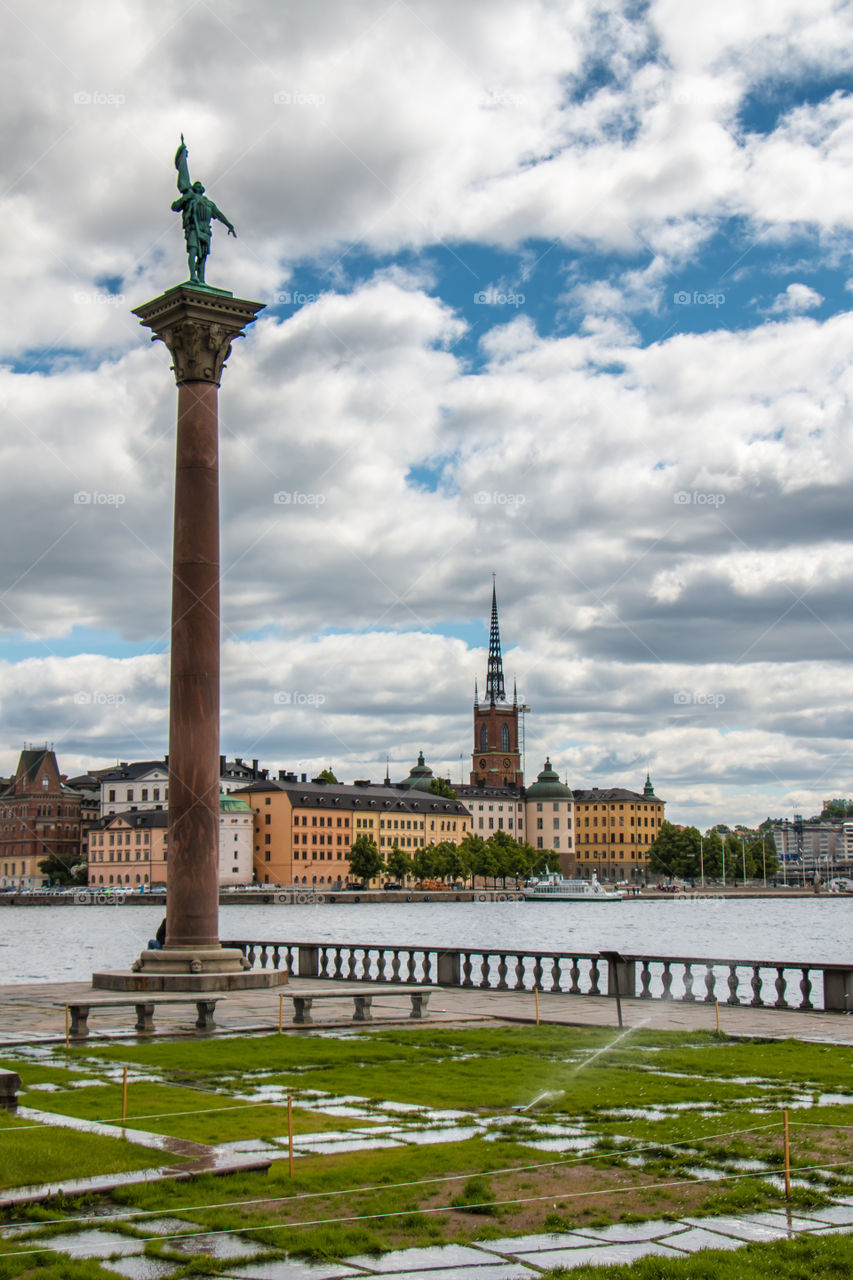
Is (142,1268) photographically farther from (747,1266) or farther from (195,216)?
(195,216)

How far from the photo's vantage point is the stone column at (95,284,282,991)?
1149 inches

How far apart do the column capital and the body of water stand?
22925mm

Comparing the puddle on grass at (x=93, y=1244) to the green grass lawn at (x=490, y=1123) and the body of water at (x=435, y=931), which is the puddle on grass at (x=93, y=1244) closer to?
the green grass lawn at (x=490, y=1123)

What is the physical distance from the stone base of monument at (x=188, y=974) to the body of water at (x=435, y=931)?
55.9 feet

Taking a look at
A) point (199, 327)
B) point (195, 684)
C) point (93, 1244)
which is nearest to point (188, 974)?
point (195, 684)

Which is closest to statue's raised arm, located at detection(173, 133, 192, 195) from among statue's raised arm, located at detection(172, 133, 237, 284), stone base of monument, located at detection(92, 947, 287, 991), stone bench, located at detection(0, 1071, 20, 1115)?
statue's raised arm, located at detection(172, 133, 237, 284)

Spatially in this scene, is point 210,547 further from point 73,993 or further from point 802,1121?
point 802,1121

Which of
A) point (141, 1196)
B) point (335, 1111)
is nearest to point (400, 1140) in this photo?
point (335, 1111)

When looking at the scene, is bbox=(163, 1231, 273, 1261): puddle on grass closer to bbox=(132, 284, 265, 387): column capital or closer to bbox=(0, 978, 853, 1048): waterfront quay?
bbox=(0, 978, 853, 1048): waterfront quay

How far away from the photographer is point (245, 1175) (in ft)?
35.2

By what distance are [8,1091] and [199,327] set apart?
20208 millimetres

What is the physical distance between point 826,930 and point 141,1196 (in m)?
119

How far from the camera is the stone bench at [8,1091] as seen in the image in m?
13.5

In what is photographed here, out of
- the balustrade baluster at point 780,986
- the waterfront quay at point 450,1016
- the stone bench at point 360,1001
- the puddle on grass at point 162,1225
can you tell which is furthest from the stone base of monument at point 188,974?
the puddle on grass at point 162,1225
